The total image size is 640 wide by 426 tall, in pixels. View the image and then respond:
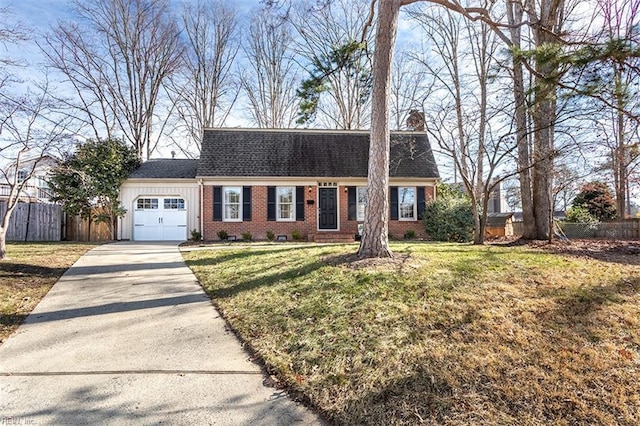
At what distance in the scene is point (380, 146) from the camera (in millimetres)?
6535

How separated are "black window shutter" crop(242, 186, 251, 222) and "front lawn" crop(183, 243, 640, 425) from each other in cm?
931

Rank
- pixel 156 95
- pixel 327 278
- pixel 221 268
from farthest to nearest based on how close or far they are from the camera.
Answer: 1. pixel 156 95
2. pixel 221 268
3. pixel 327 278

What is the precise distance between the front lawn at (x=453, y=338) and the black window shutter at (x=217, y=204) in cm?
946

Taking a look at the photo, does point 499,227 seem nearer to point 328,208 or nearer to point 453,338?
point 328,208

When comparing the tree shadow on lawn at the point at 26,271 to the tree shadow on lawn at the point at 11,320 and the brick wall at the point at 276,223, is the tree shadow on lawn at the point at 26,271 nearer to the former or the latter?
the tree shadow on lawn at the point at 11,320

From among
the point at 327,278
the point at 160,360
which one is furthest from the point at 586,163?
the point at 160,360

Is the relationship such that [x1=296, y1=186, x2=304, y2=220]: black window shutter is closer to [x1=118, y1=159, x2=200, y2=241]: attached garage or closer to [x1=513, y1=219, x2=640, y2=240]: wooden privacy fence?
[x1=118, y1=159, x2=200, y2=241]: attached garage

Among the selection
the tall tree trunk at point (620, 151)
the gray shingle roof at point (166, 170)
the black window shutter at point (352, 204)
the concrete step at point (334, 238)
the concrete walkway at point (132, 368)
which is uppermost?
the gray shingle roof at point (166, 170)

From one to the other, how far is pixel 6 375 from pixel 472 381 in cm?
416

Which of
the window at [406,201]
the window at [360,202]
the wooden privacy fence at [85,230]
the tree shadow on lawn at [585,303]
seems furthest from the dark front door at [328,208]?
the tree shadow on lawn at [585,303]

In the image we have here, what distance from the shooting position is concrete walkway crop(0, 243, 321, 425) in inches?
106

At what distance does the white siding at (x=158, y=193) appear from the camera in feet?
52.4

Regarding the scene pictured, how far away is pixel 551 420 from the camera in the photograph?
248 centimetres

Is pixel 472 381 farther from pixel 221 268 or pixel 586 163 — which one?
pixel 586 163
